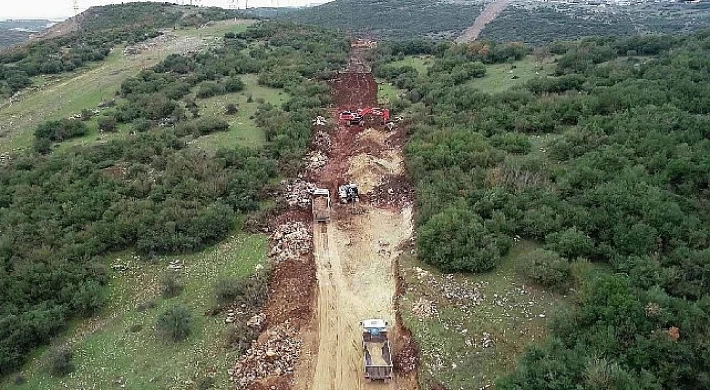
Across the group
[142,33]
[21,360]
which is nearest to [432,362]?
[21,360]

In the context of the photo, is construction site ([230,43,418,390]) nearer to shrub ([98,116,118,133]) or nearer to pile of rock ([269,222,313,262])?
pile of rock ([269,222,313,262])

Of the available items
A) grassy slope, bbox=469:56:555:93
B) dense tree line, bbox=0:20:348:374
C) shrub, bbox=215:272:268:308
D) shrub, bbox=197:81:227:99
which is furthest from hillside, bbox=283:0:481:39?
shrub, bbox=215:272:268:308

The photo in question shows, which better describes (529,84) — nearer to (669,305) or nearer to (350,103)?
(350,103)

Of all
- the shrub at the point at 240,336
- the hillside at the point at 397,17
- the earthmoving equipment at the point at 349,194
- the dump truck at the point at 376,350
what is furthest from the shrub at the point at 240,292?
the hillside at the point at 397,17

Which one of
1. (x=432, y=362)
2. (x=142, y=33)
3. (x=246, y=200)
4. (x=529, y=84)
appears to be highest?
(x=142, y=33)

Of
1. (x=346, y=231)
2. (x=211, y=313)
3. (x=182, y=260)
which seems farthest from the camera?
(x=346, y=231)

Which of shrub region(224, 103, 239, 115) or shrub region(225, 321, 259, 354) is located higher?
shrub region(224, 103, 239, 115)
